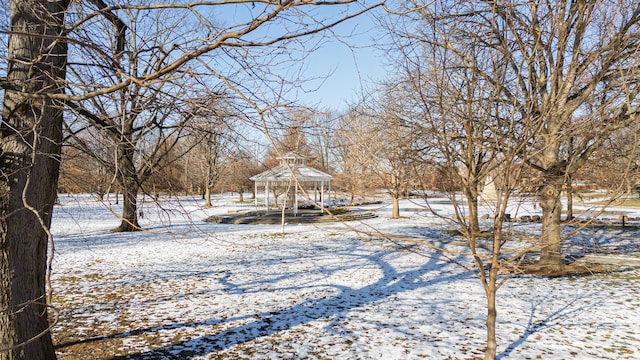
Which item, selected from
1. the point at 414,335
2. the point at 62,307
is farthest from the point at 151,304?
the point at 414,335

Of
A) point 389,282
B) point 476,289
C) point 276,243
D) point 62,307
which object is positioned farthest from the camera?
point 276,243

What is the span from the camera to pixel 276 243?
1352 centimetres

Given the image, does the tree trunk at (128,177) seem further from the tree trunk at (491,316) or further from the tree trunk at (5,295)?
the tree trunk at (491,316)

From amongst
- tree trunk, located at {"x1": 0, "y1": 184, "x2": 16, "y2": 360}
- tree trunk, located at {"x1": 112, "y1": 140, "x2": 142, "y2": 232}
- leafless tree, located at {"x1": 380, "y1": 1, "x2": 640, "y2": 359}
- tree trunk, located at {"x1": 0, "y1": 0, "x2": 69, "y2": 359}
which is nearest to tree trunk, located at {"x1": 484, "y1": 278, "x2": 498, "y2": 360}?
leafless tree, located at {"x1": 380, "y1": 1, "x2": 640, "y2": 359}

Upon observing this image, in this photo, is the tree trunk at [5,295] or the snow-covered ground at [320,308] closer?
the tree trunk at [5,295]

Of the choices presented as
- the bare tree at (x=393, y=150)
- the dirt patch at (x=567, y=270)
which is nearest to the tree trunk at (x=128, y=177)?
the bare tree at (x=393, y=150)

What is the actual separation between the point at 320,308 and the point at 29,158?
4516 mm

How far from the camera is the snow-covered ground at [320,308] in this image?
4695 millimetres

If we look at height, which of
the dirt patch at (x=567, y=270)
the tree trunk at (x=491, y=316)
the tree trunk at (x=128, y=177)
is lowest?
the dirt patch at (x=567, y=270)

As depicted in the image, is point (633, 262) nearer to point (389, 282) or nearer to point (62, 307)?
point (389, 282)

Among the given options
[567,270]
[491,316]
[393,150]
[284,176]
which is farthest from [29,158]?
[284,176]

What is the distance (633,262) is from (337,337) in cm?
898

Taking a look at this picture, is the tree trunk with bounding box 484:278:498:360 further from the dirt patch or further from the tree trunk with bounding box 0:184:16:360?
the dirt patch

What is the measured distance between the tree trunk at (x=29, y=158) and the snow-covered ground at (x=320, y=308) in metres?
1.04
